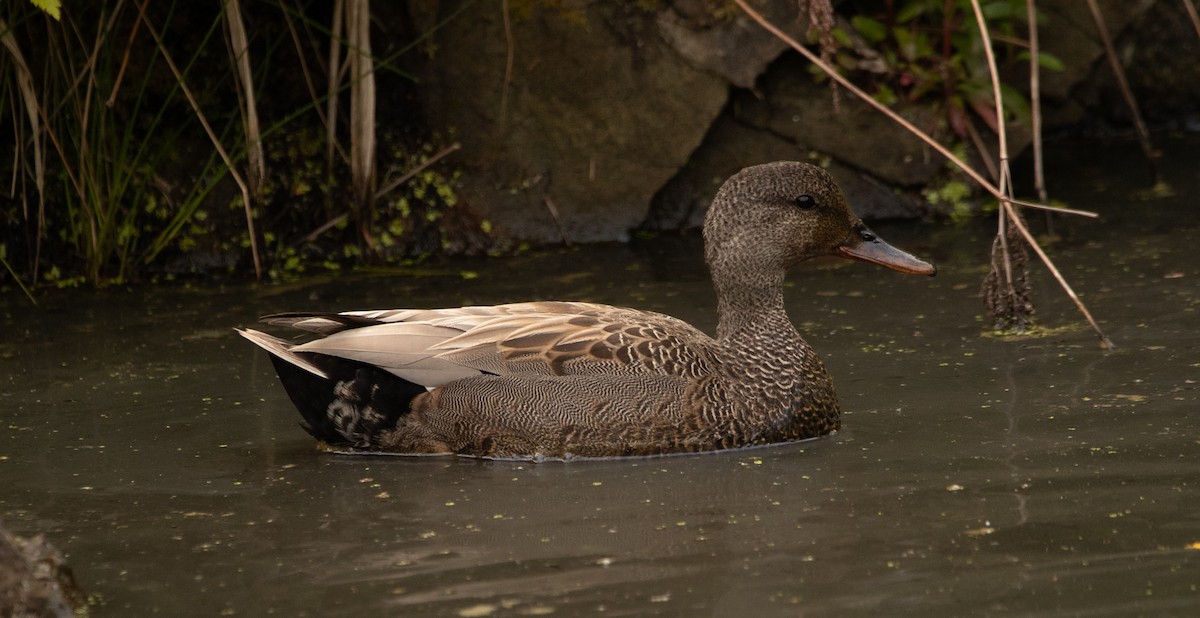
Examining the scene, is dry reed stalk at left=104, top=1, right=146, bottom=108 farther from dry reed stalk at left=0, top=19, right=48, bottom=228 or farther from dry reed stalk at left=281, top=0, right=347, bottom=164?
dry reed stalk at left=281, top=0, right=347, bottom=164

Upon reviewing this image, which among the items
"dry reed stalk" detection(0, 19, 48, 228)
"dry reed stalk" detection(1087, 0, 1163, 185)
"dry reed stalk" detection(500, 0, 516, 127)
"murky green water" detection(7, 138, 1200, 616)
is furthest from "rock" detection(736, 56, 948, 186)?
"dry reed stalk" detection(0, 19, 48, 228)

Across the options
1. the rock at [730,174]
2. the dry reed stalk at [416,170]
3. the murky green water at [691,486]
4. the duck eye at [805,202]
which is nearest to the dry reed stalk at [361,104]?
the dry reed stalk at [416,170]

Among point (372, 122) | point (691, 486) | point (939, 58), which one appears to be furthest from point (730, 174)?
point (691, 486)

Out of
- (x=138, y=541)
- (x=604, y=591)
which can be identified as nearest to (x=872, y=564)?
(x=604, y=591)

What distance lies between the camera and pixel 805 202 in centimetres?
570

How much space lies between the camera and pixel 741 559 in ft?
13.5

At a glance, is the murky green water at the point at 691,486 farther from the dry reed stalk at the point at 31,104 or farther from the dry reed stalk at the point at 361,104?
the dry reed stalk at the point at 361,104

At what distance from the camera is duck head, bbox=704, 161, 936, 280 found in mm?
5660

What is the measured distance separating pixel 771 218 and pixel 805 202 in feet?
0.45

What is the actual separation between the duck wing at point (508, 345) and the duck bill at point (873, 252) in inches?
28.6

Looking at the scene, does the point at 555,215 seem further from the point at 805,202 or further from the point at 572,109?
the point at 805,202

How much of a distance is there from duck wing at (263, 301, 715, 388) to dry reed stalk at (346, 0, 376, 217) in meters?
2.81

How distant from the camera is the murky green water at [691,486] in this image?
3.90 metres

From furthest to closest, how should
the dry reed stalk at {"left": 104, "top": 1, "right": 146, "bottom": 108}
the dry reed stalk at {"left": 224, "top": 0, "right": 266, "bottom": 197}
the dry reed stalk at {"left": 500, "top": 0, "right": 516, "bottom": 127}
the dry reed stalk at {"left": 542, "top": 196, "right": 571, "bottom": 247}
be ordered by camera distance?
the dry reed stalk at {"left": 542, "top": 196, "right": 571, "bottom": 247} < the dry reed stalk at {"left": 500, "top": 0, "right": 516, "bottom": 127} < the dry reed stalk at {"left": 224, "top": 0, "right": 266, "bottom": 197} < the dry reed stalk at {"left": 104, "top": 1, "right": 146, "bottom": 108}
